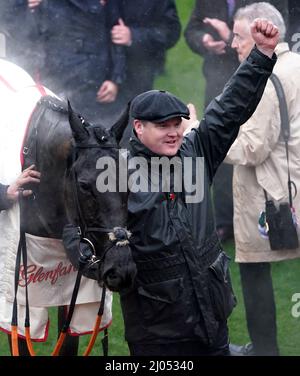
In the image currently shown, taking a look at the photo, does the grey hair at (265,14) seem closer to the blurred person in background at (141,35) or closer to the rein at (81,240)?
the rein at (81,240)

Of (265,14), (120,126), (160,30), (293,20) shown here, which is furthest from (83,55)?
(120,126)

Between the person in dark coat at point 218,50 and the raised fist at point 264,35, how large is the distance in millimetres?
2489

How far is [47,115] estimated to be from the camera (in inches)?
189

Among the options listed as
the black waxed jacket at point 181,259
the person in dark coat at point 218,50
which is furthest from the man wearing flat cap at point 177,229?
the person in dark coat at point 218,50

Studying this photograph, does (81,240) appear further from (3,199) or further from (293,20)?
(293,20)

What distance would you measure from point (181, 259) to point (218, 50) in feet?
9.90

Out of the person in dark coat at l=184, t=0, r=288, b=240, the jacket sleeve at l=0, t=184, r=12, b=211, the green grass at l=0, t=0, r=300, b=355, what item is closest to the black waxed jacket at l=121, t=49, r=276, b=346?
the jacket sleeve at l=0, t=184, r=12, b=211

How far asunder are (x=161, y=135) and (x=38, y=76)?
9.10ft

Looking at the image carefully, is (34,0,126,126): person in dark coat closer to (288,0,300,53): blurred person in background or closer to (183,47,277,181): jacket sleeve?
(288,0,300,53): blurred person in background

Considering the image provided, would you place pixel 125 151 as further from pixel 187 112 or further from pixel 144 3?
pixel 144 3

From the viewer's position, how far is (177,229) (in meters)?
4.43

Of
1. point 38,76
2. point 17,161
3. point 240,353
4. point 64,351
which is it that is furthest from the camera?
point 38,76

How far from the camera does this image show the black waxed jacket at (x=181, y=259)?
443cm
